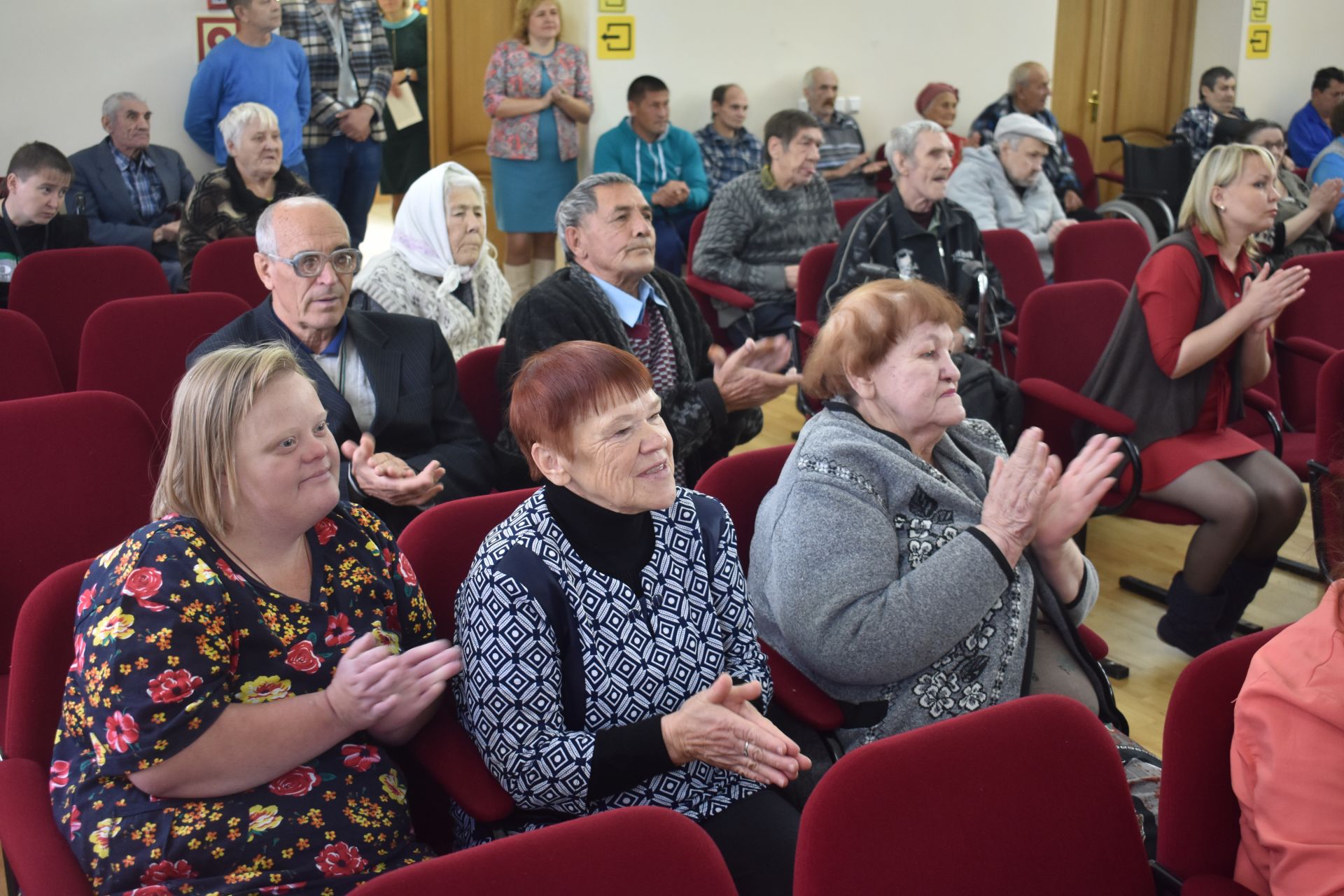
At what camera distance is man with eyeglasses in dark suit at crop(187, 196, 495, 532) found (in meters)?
2.55

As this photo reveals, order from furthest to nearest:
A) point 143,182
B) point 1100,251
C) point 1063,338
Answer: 1. point 143,182
2. point 1100,251
3. point 1063,338

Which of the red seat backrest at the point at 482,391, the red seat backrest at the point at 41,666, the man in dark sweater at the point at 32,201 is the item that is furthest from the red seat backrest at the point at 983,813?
the man in dark sweater at the point at 32,201

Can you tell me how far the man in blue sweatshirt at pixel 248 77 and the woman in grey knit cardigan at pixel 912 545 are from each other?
13.6 ft

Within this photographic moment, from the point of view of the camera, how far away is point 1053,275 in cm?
477

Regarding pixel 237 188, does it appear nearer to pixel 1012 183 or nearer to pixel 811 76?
pixel 1012 183

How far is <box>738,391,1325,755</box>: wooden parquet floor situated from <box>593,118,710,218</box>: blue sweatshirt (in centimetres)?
292

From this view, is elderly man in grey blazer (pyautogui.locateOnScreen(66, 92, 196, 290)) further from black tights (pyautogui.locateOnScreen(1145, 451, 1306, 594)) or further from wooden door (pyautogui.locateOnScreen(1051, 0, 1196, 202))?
wooden door (pyautogui.locateOnScreen(1051, 0, 1196, 202))

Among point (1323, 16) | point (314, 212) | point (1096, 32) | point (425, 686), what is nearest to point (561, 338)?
point (314, 212)

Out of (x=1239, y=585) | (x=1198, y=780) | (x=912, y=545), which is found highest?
(x=912, y=545)

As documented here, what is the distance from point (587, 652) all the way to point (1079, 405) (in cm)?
197

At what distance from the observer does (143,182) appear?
5320mm

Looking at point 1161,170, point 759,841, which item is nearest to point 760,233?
point 759,841

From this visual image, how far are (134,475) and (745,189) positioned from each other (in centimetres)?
307

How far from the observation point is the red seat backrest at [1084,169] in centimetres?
757
